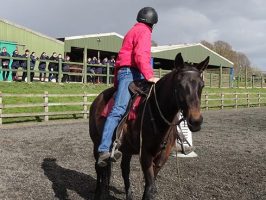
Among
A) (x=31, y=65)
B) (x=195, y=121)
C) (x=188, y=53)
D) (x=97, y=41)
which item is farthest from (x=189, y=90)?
(x=188, y=53)

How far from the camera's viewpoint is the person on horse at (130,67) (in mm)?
5074

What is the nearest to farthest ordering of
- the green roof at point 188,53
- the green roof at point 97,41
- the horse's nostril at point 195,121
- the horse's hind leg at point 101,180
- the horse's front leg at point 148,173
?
the horse's nostril at point 195,121 → the horse's front leg at point 148,173 → the horse's hind leg at point 101,180 → the green roof at point 97,41 → the green roof at point 188,53

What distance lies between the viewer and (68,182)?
6.91 m

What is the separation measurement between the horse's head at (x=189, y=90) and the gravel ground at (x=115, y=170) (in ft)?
5.99

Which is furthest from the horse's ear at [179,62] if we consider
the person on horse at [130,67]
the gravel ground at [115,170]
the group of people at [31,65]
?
the group of people at [31,65]

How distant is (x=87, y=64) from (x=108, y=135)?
18628mm

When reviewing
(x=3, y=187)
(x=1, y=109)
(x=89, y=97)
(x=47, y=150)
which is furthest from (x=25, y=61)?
(x=3, y=187)

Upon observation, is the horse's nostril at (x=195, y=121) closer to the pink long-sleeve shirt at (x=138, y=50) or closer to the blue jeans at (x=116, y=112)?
the pink long-sleeve shirt at (x=138, y=50)

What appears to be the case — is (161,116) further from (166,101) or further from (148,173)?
(148,173)

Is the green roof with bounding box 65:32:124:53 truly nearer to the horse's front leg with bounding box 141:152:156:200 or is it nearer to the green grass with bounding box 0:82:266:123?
the green grass with bounding box 0:82:266:123

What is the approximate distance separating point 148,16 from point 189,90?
1.49 metres

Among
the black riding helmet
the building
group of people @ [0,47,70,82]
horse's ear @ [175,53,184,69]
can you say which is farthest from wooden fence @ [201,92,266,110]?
horse's ear @ [175,53,184,69]

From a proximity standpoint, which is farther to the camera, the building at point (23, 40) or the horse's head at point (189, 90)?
the building at point (23, 40)

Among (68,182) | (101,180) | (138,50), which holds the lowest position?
(68,182)
